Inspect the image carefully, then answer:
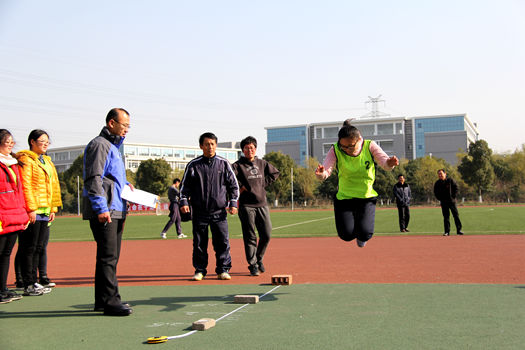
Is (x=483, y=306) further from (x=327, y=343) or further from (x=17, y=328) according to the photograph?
(x=17, y=328)

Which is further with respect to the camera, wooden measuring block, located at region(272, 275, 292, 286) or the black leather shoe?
wooden measuring block, located at region(272, 275, 292, 286)

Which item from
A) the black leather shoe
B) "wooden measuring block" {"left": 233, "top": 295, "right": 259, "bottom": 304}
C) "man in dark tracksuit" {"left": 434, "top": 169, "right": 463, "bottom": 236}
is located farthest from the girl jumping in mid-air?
"man in dark tracksuit" {"left": 434, "top": 169, "right": 463, "bottom": 236}

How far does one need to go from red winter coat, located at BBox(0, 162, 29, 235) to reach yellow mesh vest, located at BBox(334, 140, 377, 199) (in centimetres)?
420

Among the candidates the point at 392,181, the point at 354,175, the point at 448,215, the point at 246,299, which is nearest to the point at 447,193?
the point at 448,215

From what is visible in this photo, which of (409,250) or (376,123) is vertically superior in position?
(376,123)

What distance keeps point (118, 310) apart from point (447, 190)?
538 inches

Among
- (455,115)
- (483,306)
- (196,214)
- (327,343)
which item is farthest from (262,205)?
(455,115)

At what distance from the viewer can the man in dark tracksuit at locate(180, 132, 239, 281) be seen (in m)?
8.54

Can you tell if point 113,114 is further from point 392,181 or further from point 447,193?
point 392,181

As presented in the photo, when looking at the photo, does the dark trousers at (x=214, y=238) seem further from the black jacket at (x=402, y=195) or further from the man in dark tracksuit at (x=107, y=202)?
the black jacket at (x=402, y=195)

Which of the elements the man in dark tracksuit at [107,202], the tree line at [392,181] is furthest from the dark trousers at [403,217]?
the tree line at [392,181]

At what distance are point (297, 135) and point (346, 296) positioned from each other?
132078 millimetres

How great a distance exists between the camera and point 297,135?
137625mm

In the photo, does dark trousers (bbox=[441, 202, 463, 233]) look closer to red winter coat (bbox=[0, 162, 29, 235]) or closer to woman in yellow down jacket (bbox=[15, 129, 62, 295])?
woman in yellow down jacket (bbox=[15, 129, 62, 295])
